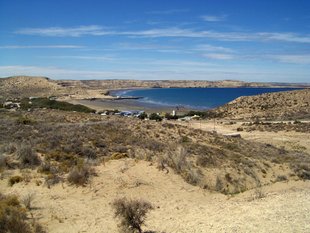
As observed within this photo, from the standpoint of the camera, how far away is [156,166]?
18.9 meters

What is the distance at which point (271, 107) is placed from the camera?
7406 centimetres

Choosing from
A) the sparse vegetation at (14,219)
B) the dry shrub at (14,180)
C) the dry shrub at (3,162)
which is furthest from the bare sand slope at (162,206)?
the dry shrub at (3,162)

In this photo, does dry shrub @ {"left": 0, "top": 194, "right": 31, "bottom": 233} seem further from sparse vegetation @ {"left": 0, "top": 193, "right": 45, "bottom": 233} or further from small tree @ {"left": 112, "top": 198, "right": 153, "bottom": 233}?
small tree @ {"left": 112, "top": 198, "right": 153, "bottom": 233}

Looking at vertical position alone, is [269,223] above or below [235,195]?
above

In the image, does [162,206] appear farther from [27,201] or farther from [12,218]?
[12,218]

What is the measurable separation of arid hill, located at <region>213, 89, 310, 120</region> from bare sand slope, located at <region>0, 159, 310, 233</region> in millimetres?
48920

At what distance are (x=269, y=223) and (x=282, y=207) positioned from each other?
173cm

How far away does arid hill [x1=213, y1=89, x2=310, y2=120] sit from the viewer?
214ft

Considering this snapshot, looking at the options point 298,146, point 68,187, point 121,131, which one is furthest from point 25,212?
point 298,146

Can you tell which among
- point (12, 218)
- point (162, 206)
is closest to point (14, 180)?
point (12, 218)

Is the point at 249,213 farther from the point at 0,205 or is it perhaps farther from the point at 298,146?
the point at 298,146

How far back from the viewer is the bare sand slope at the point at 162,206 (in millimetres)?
11094

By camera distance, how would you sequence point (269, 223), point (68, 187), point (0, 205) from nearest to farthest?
1. point (269, 223)
2. point (0, 205)
3. point (68, 187)

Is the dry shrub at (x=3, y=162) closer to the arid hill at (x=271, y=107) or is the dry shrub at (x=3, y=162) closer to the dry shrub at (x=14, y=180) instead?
the dry shrub at (x=14, y=180)
